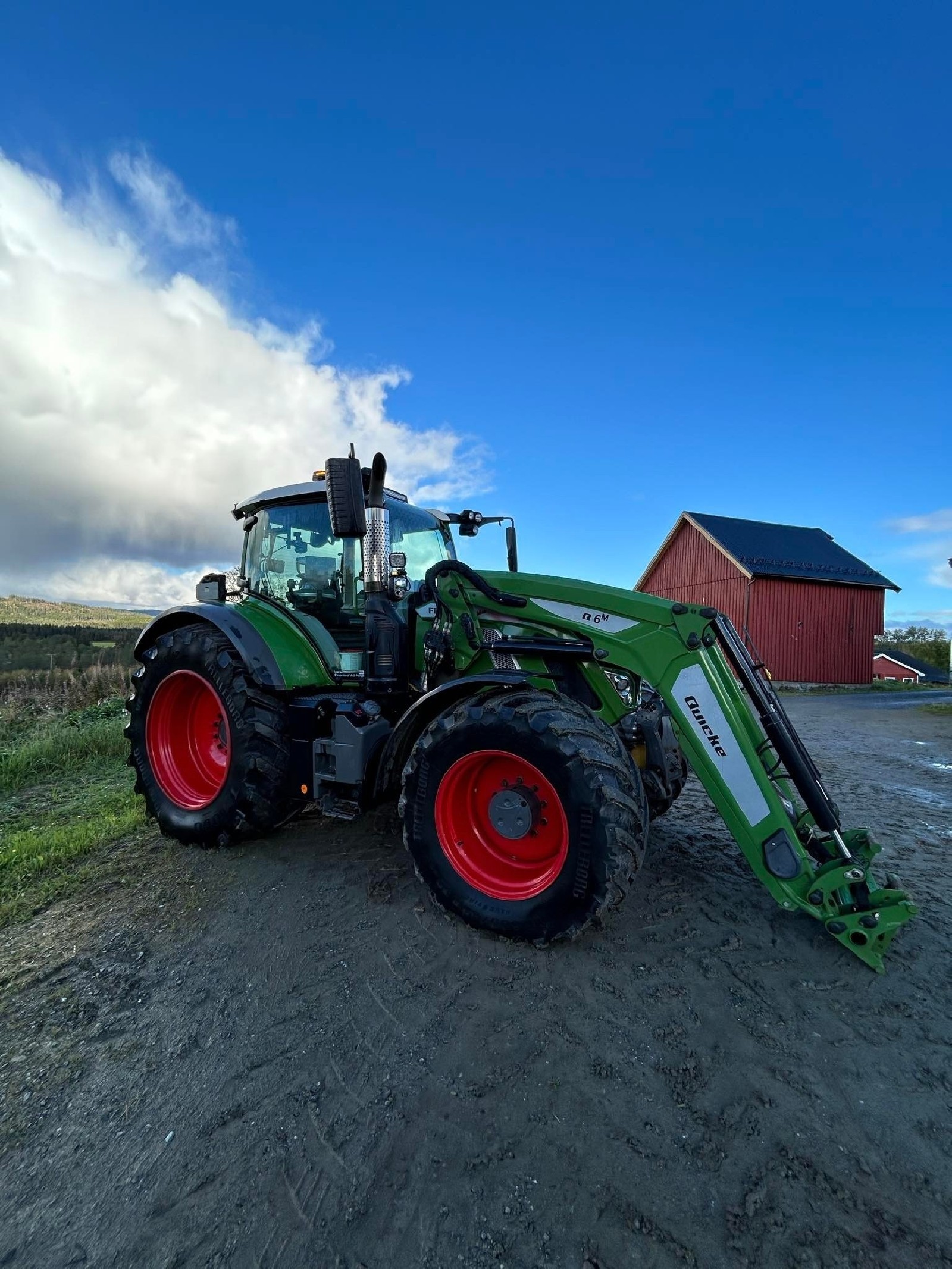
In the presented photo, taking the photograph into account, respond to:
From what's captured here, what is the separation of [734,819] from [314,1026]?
1.92 metres

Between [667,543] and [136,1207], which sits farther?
[667,543]

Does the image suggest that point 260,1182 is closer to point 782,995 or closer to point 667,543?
point 782,995

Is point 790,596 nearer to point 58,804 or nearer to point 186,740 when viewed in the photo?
point 186,740

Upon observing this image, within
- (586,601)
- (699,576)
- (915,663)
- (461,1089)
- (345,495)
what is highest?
(699,576)

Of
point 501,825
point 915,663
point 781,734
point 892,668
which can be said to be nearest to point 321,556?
point 501,825

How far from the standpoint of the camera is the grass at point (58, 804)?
3.57 meters

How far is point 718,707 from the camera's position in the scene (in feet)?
9.09

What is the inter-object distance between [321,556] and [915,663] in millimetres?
49373

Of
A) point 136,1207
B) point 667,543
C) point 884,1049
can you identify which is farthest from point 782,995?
point 667,543

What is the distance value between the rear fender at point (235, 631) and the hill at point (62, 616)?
2143cm

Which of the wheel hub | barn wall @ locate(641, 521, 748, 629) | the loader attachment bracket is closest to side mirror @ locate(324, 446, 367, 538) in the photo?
the wheel hub

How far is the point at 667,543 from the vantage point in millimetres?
24625

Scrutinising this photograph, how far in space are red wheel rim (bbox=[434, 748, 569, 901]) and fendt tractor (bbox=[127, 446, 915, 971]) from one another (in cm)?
1

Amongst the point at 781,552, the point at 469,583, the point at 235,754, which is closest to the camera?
the point at 469,583
